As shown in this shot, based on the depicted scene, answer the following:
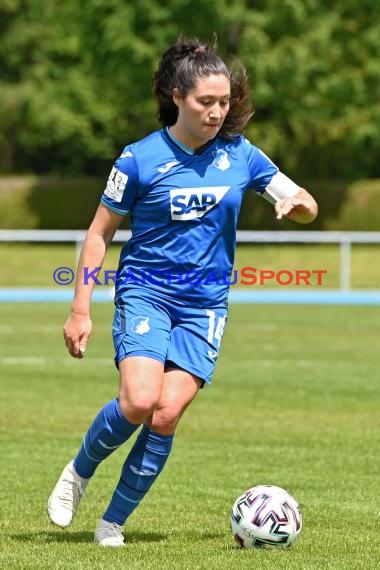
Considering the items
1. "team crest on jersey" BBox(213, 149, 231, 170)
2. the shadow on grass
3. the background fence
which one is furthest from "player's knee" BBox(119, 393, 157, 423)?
the background fence

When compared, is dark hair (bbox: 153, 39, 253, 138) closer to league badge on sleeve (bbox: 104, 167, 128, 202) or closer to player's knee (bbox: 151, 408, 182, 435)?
league badge on sleeve (bbox: 104, 167, 128, 202)

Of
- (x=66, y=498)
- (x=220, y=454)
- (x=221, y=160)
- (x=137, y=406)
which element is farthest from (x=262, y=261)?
(x=137, y=406)

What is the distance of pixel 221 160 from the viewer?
20.6 feet

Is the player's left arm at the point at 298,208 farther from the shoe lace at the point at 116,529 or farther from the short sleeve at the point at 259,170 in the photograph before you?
the shoe lace at the point at 116,529

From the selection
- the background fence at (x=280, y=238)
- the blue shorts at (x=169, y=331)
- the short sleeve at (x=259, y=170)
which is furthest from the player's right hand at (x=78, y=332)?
the background fence at (x=280, y=238)

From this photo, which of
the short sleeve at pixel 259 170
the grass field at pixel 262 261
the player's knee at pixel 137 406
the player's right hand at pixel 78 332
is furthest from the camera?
the grass field at pixel 262 261

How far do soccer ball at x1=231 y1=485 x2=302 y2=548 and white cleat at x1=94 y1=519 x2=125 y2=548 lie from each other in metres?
0.54

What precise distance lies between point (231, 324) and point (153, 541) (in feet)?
48.7

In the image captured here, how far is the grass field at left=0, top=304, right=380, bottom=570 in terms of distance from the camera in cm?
603

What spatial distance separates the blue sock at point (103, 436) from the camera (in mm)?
6051

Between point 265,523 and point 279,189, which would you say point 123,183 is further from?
point 265,523

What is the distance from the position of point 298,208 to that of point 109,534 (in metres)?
1.78

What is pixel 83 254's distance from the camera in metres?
6.09

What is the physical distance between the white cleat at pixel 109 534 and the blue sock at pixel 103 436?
253 millimetres
